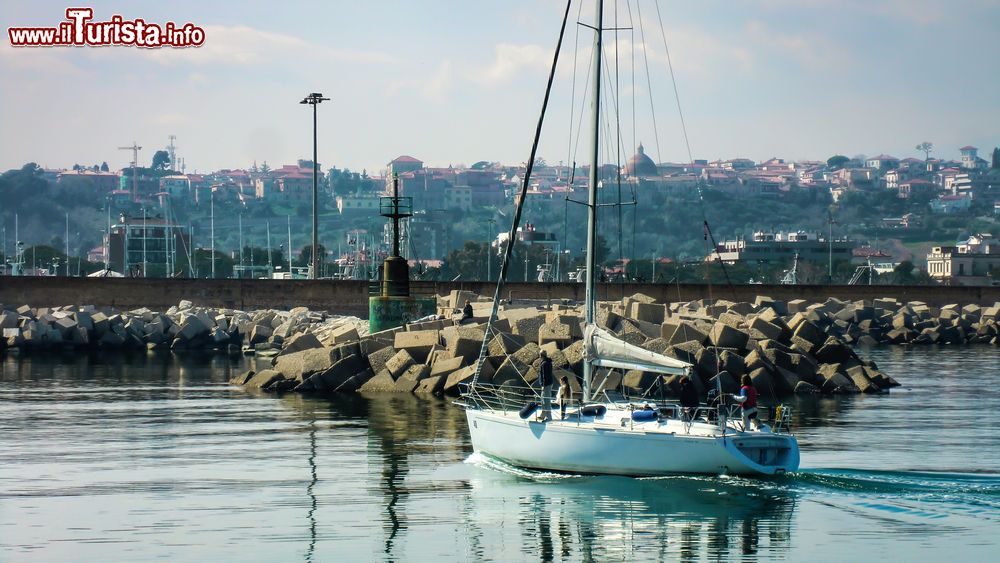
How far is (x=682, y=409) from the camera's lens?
77.9 feet

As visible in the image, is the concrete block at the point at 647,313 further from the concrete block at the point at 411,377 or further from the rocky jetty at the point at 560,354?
the concrete block at the point at 411,377

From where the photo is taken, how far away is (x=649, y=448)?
22266 mm

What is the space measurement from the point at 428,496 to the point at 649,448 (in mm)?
3603

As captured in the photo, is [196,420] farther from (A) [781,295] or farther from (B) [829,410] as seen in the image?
(A) [781,295]

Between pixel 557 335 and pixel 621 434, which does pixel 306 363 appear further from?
pixel 621 434

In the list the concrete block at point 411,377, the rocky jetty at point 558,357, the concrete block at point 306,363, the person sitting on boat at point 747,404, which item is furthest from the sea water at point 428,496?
the concrete block at point 306,363

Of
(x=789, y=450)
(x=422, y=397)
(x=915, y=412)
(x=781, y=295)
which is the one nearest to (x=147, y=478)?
(x=789, y=450)

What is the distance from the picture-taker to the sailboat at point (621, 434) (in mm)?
22109

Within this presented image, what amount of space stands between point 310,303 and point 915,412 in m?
45.0

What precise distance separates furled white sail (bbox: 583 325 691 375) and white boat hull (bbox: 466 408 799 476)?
1.03m

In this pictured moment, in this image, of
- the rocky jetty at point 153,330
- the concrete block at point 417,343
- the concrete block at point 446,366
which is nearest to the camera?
the concrete block at point 446,366

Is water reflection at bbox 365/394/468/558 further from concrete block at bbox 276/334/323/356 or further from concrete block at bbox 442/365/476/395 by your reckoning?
concrete block at bbox 276/334/323/356

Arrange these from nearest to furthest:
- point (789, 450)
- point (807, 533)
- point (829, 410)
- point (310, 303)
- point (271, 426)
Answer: point (807, 533), point (789, 450), point (271, 426), point (829, 410), point (310, 303)

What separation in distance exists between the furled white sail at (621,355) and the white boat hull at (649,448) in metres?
1.03
